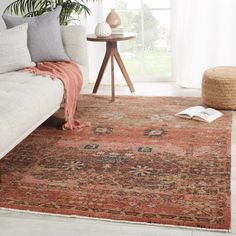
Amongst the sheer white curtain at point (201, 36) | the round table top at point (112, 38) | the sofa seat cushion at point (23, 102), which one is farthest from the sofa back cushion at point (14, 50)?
the sheer white curtain at point (201, 36)

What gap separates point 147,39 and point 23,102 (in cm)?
241

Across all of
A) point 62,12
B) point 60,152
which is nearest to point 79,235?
point 60,152

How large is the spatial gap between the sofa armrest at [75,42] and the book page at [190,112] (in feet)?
3.10

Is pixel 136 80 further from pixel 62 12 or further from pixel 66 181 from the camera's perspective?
pixel 66 181

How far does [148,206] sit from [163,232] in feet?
0.74

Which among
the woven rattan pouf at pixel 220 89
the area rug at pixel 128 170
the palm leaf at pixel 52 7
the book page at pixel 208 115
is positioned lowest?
the area rug at pixel 128 170

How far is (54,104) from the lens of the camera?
10.6 feet

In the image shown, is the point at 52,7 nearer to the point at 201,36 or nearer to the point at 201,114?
the point at 201,36

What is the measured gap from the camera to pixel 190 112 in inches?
144

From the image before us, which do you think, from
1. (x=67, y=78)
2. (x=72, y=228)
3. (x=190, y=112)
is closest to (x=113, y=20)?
(x=67, y=78)

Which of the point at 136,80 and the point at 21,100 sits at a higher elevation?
the point at 21,100

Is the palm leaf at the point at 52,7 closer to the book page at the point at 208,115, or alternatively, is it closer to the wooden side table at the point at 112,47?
the wooden side table at the point at 112,47

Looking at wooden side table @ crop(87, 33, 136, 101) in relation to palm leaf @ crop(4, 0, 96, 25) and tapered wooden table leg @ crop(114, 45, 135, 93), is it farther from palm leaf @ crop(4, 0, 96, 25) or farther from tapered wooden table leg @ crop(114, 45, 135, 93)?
palm leaf @ crop(4, 0, 96, 25)

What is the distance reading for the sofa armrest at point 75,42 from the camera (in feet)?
12.3
